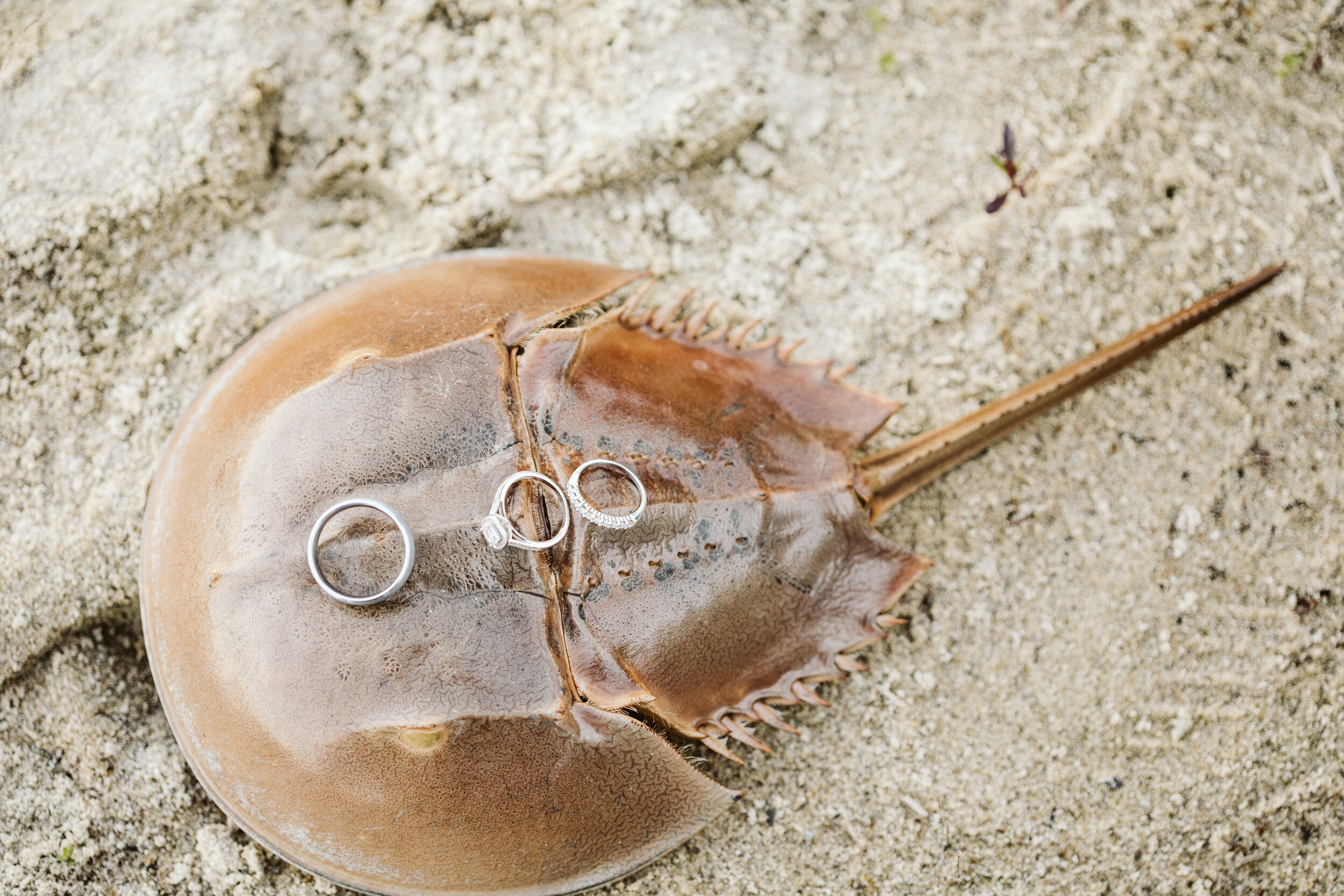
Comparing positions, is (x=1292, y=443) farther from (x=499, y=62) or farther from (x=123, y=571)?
(x=123, y=571)

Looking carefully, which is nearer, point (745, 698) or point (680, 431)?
point (680, 431)

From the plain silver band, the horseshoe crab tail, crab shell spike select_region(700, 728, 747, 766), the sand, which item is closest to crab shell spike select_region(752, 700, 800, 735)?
crab shell spike select_region(700, 728, 747, 766)

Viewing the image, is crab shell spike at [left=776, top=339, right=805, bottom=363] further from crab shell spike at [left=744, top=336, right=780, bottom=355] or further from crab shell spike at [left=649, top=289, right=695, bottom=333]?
crab shell spike at [left=649, top=289, right=695, bottom=333]

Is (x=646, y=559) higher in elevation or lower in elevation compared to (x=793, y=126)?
lower

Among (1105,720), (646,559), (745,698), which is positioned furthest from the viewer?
(1105,720)

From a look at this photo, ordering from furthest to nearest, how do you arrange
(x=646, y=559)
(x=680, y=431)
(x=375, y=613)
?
(x=680, y=431), (x=646, y=559), (x=375, y=613)

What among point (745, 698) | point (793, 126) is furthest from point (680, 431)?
point (793, 126)

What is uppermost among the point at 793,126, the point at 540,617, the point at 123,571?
the point at 793,126

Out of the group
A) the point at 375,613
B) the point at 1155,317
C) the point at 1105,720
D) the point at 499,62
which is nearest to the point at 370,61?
the point at 499,62

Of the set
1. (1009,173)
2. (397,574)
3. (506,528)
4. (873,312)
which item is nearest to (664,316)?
(873,312)
